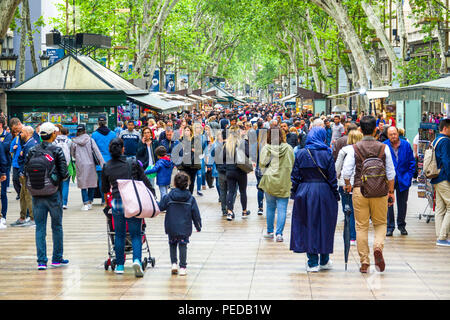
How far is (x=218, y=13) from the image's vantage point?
226ft

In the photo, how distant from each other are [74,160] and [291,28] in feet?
132

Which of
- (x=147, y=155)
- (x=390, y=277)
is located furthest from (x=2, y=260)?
(x=147, y=155)

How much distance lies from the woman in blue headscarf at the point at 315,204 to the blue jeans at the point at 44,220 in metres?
2.81

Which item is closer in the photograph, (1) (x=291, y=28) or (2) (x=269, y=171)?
(2) (x=269, y=171)

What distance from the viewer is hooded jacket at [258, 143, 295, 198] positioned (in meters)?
11.4

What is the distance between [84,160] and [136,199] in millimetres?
6738

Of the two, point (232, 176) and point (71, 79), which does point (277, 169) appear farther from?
point (71, 79)

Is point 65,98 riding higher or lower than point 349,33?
lower

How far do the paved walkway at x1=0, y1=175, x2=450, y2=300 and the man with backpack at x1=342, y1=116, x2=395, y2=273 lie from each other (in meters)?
0.32

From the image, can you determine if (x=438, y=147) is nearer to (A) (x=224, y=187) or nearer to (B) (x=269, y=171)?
(B) (x=269, y=171)

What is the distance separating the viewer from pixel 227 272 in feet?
29.6

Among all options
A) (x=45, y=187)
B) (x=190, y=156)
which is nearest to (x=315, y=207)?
(x=45, y=187)

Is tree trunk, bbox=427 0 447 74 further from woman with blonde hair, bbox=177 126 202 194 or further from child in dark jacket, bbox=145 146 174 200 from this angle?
child in dark jacket, bbox=145 146 174 200

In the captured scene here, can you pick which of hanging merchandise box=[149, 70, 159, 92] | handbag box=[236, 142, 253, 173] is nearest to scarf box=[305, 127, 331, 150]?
handbag box=[236, 142, 253, 173]
